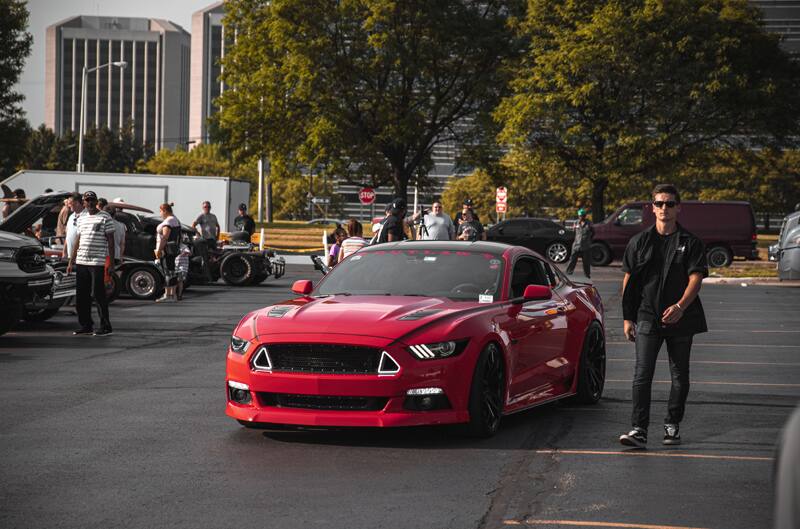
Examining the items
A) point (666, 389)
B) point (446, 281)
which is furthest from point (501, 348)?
point (666, 389)

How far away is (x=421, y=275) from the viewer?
957 cm

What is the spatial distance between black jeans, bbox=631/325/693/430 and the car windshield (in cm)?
130

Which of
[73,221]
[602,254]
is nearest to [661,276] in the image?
[73,221]

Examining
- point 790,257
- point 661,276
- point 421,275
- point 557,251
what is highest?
point 661,276

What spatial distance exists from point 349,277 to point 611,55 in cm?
4062

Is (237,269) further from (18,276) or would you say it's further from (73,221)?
(18,276)

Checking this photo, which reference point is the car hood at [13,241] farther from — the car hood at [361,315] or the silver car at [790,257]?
the silver car at [790,257]

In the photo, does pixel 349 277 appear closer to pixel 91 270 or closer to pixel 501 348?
pixel 501 348

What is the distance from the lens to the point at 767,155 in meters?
54.3

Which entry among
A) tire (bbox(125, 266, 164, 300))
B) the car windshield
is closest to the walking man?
the car windshield

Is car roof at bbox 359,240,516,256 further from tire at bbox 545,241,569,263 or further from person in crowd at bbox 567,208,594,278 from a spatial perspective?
tire at bbox 545,241,569,263

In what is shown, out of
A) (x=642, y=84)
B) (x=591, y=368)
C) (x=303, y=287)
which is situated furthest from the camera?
(x=642, y=84)

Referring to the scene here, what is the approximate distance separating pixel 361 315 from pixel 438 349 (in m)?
0.60

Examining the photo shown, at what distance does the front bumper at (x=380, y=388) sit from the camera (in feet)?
26.4
